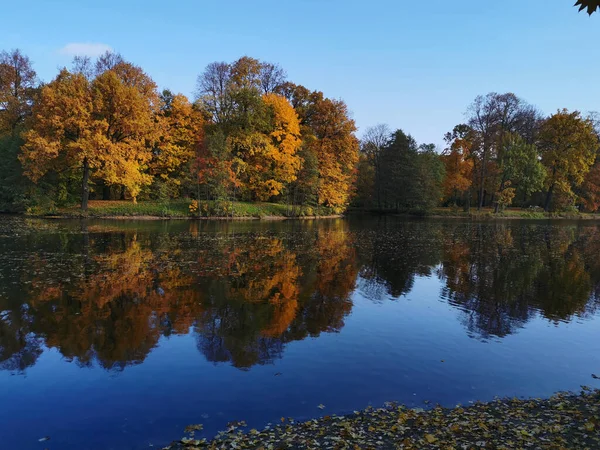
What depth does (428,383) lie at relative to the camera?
7.42 meters

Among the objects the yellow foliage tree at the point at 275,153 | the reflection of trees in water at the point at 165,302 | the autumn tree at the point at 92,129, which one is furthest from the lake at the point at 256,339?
the yellow foliage tree at the point at 275,153

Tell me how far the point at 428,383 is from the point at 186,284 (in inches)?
373

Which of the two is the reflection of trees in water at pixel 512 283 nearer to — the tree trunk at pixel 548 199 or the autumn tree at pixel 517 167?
the autumn tree at pixel 517 167

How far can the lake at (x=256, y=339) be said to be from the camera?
251 inches

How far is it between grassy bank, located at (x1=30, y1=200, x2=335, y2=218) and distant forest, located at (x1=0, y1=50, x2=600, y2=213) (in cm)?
101

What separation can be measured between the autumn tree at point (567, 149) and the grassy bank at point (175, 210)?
138 ft

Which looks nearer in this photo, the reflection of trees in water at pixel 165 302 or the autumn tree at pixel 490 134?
the reflection of trees in water at pixel 165 302

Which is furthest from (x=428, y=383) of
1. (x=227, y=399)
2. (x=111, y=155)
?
(x=111, y=155)

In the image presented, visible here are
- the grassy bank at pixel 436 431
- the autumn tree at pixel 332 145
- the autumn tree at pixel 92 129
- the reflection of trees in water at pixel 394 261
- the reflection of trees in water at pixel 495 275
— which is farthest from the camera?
the autumn tree at pixel 332 145

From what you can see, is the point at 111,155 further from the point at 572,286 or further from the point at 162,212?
the point at 572,286

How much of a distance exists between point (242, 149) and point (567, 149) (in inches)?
1978

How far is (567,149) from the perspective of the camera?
62.1 m

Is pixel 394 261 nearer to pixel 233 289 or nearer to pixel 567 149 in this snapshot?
pixel 233 289

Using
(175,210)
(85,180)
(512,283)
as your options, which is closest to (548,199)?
(175,210)
